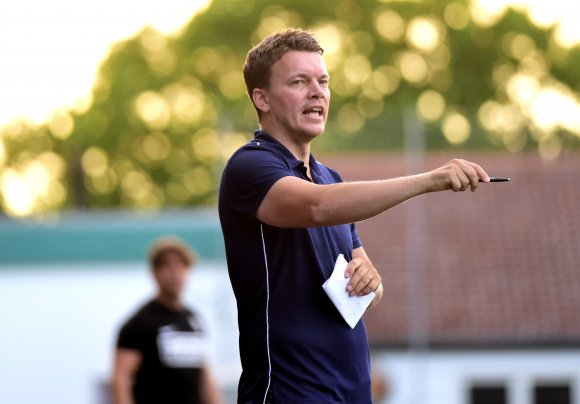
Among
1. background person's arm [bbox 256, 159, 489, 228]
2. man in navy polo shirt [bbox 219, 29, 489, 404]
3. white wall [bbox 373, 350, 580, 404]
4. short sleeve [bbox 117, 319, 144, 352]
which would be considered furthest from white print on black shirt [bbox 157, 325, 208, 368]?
white wall [bbox 373, 350, 580, 404]

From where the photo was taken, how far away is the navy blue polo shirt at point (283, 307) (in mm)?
4164

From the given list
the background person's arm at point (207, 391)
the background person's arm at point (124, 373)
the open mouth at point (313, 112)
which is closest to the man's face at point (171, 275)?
the background person's arm at point (124, 373)

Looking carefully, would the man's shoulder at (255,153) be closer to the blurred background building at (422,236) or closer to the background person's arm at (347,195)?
the background person's arm at (347,195)

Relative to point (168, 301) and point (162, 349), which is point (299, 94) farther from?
point (168, 301)

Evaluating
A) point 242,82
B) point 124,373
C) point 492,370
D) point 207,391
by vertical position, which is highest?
point 242,82

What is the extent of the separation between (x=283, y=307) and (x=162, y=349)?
181 inches

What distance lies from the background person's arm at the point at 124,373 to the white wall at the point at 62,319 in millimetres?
14120

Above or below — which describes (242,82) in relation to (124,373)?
above

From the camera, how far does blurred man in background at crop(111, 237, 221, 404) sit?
28.5ft

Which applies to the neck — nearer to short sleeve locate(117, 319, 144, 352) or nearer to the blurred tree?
short sleeve locate(117, 319, 144, 352)

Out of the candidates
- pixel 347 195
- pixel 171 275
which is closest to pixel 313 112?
pixel 347 195

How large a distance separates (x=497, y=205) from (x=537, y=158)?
2151mm

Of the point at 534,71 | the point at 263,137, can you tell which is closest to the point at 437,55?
the point at 534,71

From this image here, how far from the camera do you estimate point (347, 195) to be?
4.02 metres
